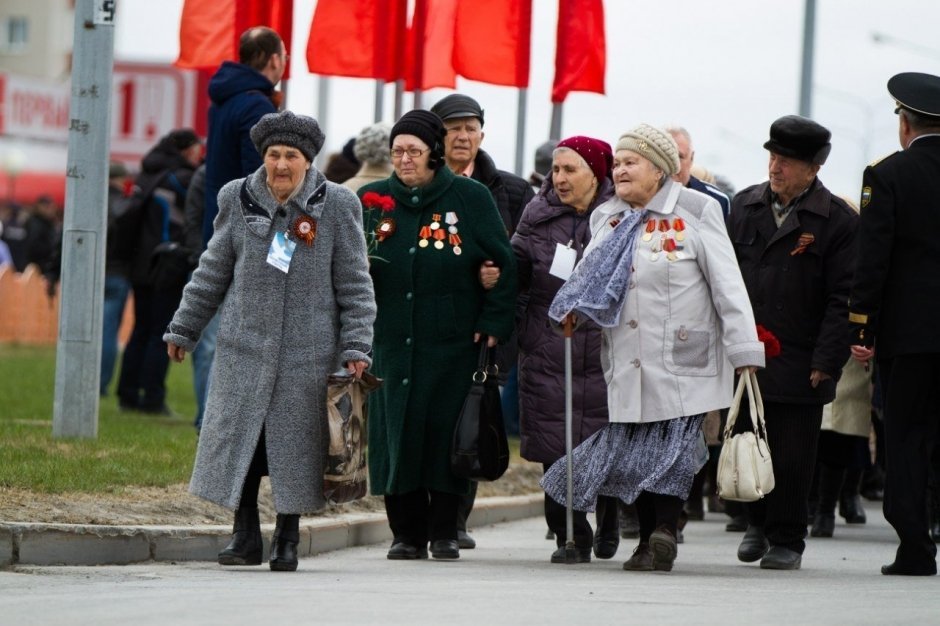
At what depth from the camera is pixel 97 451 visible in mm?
Answer: 11844

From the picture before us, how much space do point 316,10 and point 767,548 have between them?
8055mm

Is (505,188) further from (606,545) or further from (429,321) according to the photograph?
(606,545)

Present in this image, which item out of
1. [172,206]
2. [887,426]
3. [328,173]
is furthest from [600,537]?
[172,206]

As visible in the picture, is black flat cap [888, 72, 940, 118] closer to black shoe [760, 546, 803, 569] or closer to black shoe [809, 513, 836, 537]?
black shoe [760, 546, 803, 569]

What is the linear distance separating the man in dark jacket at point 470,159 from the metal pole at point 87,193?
115 inches

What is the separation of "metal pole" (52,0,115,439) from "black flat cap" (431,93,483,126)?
2.94 metres

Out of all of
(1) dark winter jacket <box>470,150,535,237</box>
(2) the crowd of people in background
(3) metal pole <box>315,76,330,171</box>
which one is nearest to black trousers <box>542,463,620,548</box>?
(2) the crowd of people in background

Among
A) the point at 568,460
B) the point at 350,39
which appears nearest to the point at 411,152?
the point at 568,460

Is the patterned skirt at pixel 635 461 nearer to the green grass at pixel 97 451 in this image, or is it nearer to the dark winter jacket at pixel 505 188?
the dark winter jacket at pixel 505 188

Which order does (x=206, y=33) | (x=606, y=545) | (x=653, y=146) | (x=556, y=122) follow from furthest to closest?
1. (x=206, y=33)
2. (x=556, y=122)
3. (x=606, y=545)
4. (x=653, y=146)

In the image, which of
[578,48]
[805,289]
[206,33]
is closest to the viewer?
[805,289]

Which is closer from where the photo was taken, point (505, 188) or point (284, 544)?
point (284, 544)

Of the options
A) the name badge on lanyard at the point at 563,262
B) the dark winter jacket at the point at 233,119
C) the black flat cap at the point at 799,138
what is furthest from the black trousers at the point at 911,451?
the dark winter jacket at the point at 233,119

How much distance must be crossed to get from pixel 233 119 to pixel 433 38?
17.9 feet
